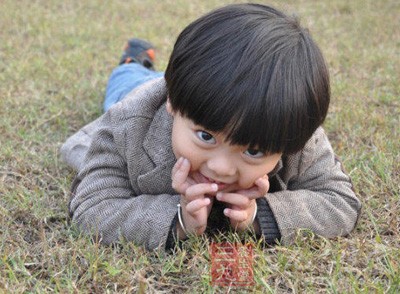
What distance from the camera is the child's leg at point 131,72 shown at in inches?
112

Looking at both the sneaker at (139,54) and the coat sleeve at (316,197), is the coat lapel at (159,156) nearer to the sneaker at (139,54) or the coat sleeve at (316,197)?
the coat sleeve at (316,197)

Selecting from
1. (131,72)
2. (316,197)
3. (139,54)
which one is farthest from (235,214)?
(139,54)

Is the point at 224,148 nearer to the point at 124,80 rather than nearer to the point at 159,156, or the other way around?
the point at 159,156

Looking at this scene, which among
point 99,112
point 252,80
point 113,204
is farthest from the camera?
point 99,112

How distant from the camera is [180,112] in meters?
1.66

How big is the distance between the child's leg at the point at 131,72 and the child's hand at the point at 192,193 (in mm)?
1142

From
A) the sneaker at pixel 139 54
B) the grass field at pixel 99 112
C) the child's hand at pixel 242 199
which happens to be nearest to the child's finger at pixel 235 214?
the child's hand at pixel 242 199

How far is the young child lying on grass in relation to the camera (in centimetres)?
154

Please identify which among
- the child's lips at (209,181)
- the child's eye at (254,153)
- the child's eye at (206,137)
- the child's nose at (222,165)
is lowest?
the child's lips at (209,181)

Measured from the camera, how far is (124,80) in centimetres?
297

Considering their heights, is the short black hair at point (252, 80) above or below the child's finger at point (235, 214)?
above

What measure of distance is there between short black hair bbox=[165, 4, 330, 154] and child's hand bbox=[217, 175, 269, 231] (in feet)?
0.40

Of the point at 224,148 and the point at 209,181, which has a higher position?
the point at 224,148

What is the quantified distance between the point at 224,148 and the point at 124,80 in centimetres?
148
